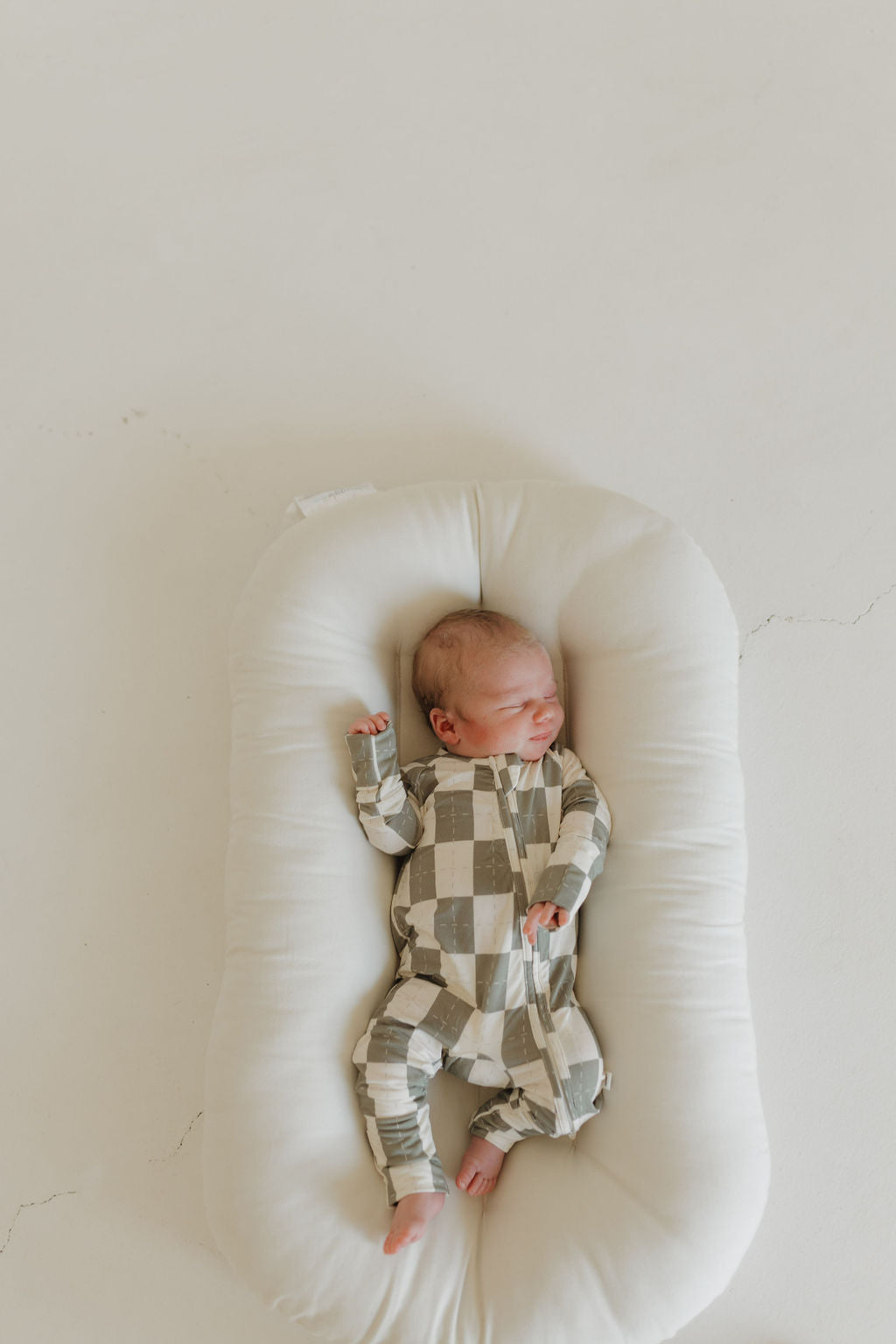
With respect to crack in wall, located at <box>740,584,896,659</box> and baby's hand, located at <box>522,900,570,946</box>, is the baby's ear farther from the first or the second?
crack in wall, located at <box>740,584,896,659</box>

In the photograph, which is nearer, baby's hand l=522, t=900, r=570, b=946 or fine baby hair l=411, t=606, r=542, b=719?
baby's hand l=522, t=900, r=570, b=946

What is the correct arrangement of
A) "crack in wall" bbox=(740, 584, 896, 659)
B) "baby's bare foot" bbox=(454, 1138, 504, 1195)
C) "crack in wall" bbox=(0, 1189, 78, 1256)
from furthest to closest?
"crack in wall" bbox=(740, 584, 896, 659) → "crack in wall" bbox=(0, 1189, 78, 1256) → "baby's bare foot" bbox=(454, 1138, 504, 1195)

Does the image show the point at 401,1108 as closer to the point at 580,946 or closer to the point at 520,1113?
the point at 520,1113

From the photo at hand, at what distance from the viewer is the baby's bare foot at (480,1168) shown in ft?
4.47

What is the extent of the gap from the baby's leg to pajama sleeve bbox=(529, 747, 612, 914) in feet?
0.84

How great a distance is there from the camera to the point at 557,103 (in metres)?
1.77

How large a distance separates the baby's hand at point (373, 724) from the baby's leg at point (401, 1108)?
393 millimetres

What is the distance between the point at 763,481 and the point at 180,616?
39.9 inches

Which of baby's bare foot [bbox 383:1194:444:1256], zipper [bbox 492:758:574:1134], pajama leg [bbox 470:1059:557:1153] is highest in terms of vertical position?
zipper [bbox 492:758:574:1134]

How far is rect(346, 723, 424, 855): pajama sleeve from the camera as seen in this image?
138cm

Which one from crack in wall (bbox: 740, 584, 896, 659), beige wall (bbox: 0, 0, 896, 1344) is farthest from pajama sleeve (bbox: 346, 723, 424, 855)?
crack in wall (bbox: 740, 584, 896, 659)

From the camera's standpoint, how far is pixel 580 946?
1.45m

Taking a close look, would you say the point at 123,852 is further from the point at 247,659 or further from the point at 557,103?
the point at 557,103

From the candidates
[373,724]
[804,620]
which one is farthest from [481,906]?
[804,620]
